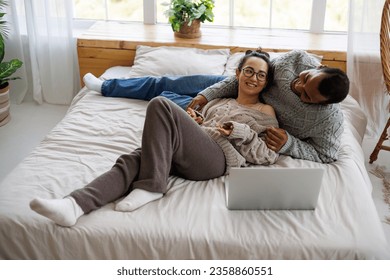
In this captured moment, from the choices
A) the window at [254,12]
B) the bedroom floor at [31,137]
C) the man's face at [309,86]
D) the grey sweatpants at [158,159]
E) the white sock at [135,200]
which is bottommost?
the bedroom floor at [31,137]

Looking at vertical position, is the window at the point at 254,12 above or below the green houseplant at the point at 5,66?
above

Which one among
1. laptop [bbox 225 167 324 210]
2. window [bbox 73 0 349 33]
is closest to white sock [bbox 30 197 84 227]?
laptop [bbox 225 167 324 210]

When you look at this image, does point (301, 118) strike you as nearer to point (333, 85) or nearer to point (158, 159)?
point (333, 85)

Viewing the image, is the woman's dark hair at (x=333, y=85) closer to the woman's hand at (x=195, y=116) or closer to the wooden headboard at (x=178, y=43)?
the woman's hand at (x=195, y=116)

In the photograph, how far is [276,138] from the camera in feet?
5.89

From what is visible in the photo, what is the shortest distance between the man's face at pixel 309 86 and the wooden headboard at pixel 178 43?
1027 millimetres

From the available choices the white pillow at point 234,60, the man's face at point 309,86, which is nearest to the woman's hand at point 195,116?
the man's face at point 309,86

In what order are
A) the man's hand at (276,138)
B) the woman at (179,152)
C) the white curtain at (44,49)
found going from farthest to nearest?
1. the white curtain at (44,49)
2. the man's hand at (276,138)
3. the woman at (179,152)

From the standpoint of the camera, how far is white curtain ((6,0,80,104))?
302 cm

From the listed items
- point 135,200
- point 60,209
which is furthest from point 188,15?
point 60,209

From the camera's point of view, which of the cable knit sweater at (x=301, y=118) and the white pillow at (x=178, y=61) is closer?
the cable knit sweater at (x=301, y=118)

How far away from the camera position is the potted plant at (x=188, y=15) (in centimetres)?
289

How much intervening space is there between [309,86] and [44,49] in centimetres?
203
